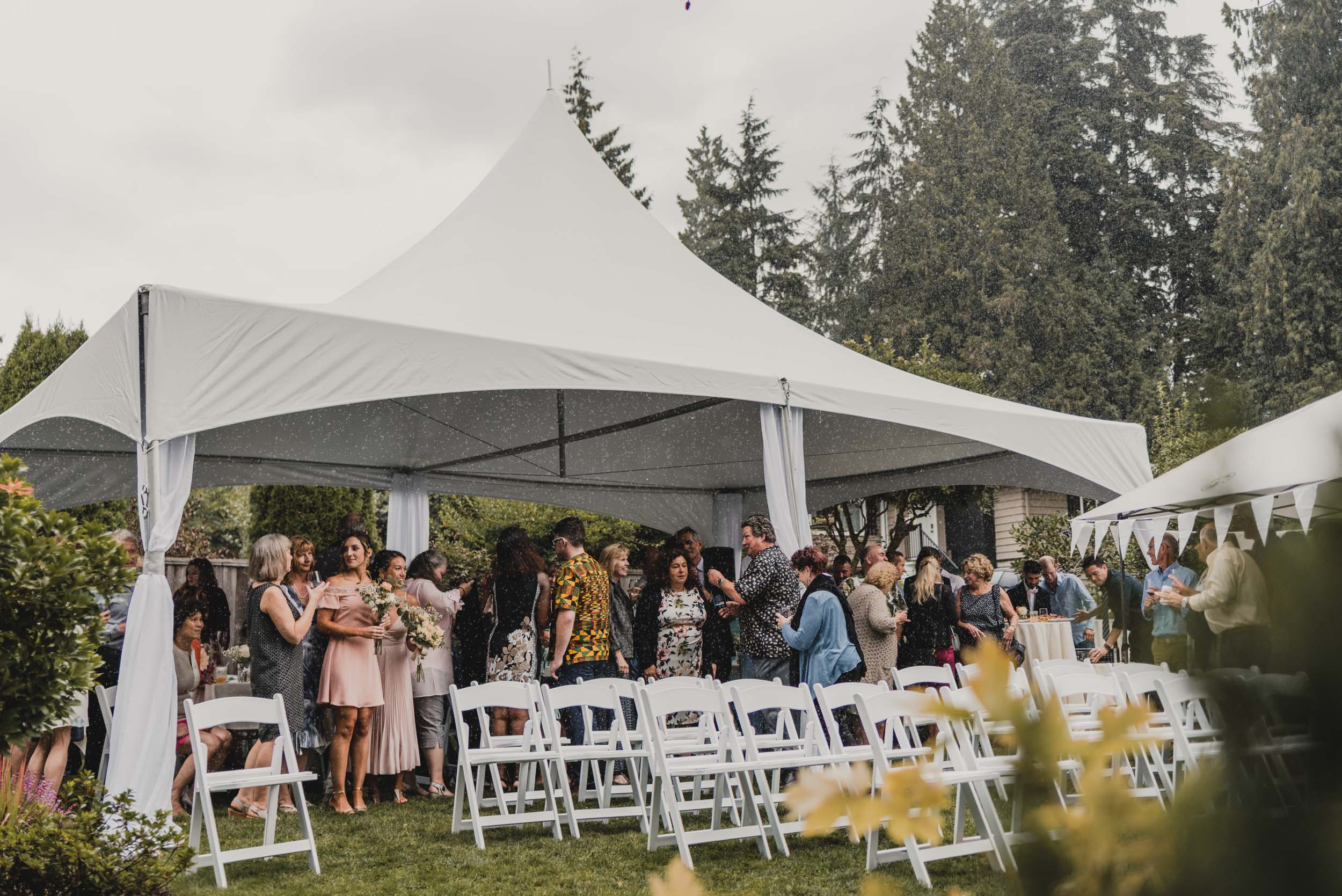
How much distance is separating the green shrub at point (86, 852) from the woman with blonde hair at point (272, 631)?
5.98 feet

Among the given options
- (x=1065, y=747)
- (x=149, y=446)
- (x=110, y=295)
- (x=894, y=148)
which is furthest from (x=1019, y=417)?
(x=894, y=148)

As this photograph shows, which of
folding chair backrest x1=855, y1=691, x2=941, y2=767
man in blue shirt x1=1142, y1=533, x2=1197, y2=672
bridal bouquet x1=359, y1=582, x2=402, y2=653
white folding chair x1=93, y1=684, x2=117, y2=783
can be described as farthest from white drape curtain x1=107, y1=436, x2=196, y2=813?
man in blue shirt x1=1142, y1=533, x2=1197, y2=672

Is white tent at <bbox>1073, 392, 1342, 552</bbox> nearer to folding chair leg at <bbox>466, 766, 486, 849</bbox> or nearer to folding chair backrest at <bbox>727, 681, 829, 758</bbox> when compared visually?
folding chair backrest at <bbox>727, 681, 829, 758</bbox>

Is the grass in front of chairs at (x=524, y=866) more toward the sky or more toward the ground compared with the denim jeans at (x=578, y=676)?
more toward the ground

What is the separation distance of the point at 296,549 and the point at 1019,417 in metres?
5.16

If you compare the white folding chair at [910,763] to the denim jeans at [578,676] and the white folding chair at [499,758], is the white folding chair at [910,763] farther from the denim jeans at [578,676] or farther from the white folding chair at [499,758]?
the denim jeans at [578,676]

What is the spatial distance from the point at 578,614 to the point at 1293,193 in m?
24.9

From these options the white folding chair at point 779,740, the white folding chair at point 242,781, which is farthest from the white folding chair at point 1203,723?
the white folding chair at point 242,781

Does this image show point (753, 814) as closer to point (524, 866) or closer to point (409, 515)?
point (524, 866)

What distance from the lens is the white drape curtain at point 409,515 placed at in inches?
478

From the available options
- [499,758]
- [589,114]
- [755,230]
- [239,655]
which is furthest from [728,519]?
[755,230]

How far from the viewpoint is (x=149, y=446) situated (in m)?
6.29

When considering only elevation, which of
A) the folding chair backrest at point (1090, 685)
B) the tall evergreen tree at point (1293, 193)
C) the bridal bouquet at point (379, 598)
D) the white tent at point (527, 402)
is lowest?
the folding chair backrest at point (1090, 685)

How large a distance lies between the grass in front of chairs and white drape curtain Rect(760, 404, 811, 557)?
2.10 metres
